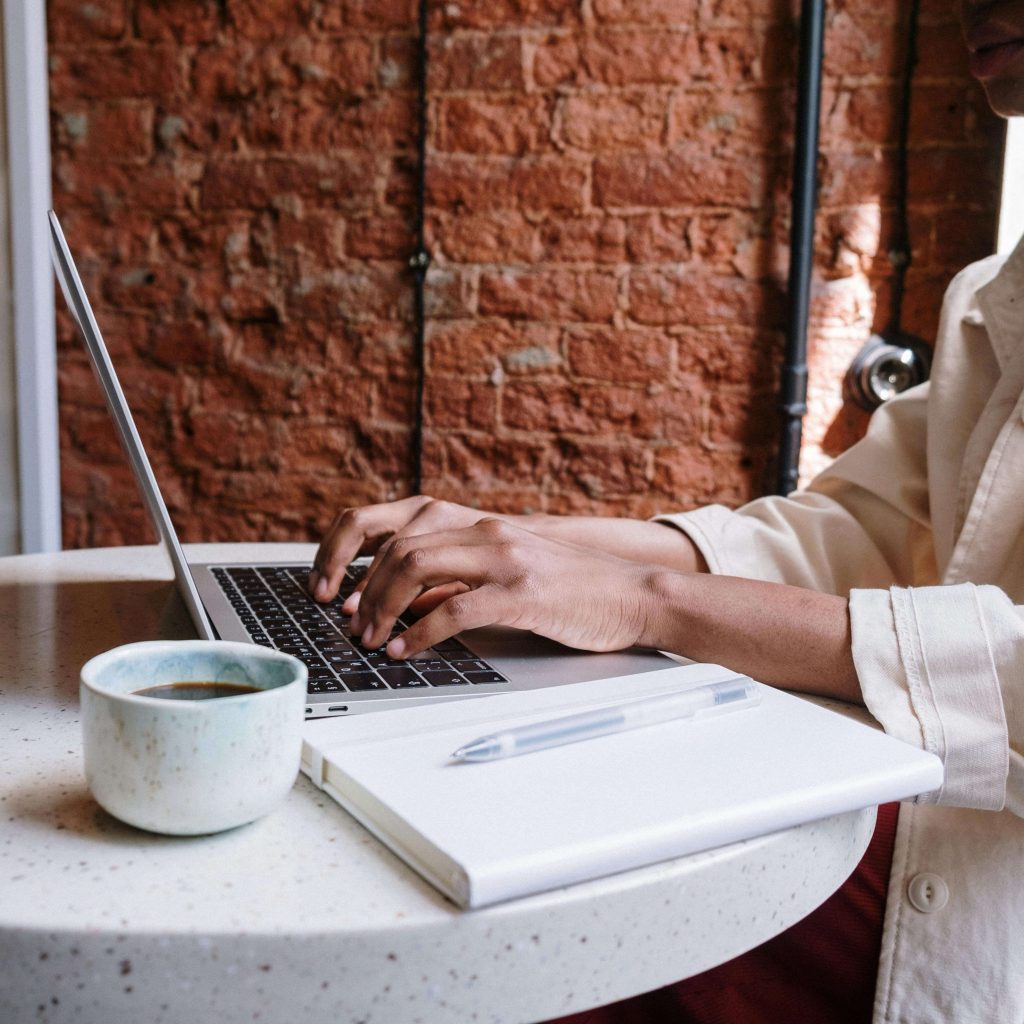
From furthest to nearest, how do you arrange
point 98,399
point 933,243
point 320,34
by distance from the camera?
point 98,399 < point 320,34 < point 933,243

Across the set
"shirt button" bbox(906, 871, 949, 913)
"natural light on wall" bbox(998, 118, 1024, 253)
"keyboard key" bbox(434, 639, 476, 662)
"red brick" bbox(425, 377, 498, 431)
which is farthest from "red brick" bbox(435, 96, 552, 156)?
"shirt button" bbox(906, 871, 949, 913)

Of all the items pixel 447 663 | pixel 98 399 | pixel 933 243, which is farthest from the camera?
pixel 98 399

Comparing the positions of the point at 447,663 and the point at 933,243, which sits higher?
the point at 933,243

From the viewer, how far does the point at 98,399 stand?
7.13 feet

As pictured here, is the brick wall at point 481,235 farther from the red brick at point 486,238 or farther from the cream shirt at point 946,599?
the cream shirt at point 946,599

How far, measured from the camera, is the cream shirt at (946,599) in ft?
2.18

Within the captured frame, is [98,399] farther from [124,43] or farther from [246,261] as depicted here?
[124,43]

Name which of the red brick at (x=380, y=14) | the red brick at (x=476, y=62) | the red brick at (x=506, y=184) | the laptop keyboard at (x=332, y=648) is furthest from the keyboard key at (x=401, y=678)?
the red brick at (x=380, y=14)

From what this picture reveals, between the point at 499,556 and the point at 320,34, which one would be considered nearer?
the point at 499,556

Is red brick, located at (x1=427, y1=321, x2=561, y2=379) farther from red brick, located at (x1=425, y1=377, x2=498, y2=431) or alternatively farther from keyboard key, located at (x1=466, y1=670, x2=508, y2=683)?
keyboard key, located at (x1=466, y1=670, x2=508, y2=683)

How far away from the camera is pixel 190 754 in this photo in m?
0.43

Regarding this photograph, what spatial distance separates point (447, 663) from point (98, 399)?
1749 mm

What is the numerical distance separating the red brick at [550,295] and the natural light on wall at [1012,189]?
0.73m

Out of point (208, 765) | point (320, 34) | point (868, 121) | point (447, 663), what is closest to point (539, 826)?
point (208, 765)
